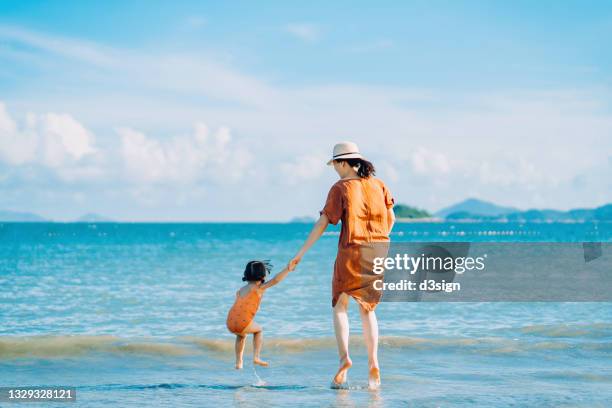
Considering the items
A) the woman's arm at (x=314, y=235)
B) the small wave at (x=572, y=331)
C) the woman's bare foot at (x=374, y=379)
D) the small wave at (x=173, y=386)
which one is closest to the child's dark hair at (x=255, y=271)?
the woman's arm at (x=314, y=235)

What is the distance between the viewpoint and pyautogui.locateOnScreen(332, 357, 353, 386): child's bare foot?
701cm

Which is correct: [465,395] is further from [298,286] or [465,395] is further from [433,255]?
[298,286]

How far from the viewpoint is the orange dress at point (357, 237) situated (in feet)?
22.2

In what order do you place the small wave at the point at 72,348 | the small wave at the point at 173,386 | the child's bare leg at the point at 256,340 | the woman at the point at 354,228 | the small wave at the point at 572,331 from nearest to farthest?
the woman at the point at 354,228 → the child's bare leg at the point at 256,340 → the small wave at the point at 173,386 → the small wave at the point at 72,348 → the small wave at the point at 572,331

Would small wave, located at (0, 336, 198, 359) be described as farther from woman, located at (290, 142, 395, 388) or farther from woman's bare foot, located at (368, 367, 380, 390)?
woman, located at (290, 142, 395, 388)

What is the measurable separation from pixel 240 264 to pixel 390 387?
27.7 metres

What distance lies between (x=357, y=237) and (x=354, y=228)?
0.28 feet

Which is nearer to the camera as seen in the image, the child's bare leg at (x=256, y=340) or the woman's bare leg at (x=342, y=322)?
the woman's bare leg at (x=342, y=322)

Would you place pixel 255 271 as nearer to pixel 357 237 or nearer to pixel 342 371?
pixel 357 237

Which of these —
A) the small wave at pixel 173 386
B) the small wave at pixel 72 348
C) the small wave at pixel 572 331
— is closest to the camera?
the small wave at pixel 173 386

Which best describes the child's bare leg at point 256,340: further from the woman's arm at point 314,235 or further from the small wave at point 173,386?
the woman's arm at point 314,235

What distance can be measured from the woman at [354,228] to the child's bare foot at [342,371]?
4 cm

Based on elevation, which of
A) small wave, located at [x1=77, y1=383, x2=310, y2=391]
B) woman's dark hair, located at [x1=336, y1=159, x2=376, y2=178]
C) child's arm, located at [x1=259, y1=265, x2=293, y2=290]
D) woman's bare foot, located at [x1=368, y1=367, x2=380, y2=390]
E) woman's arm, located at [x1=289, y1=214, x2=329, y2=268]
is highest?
woman's dark hair, located at [x1=336, y1=159, x2=376, y2=178]

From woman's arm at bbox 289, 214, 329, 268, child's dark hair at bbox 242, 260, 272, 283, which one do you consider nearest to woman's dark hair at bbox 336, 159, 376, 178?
woman's arm at bbox 289, 214, 329, 268
